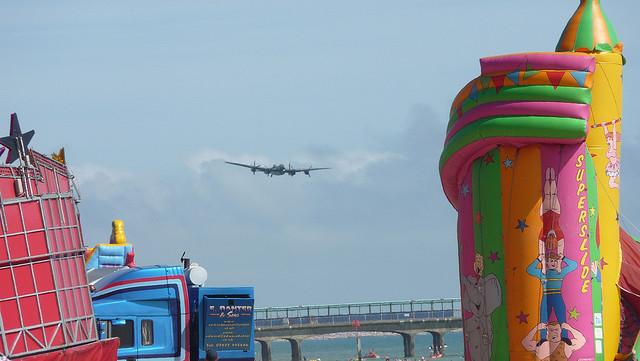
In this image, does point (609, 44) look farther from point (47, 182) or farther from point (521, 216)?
point (47, 182)

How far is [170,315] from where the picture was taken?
84.3 feet

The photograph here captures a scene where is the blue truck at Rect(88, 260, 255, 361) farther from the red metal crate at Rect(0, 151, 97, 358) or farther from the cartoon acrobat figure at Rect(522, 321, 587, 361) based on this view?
the cartoon acrobat figure at Rect(522, 321, 587, 361)

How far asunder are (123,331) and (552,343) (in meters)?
8.81

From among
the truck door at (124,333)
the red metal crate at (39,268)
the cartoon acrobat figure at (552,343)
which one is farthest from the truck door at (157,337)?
the cartoon acrobat figure at (552,343)

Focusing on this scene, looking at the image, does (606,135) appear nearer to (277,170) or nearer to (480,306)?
(480,306)

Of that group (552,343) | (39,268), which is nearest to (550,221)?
(552,343)

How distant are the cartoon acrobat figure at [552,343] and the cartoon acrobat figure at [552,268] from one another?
0.29 feet

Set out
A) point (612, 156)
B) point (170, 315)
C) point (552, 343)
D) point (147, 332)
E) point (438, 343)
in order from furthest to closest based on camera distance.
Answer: point (438, 343)
point (612, 156)
point (170, 315)
point (147, 332)
point (552, 343)

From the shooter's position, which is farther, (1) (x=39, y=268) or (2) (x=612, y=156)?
(2) (x=612, y=156)

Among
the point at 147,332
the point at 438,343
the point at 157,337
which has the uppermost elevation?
the point at 147,332

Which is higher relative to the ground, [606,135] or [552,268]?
[606,135]

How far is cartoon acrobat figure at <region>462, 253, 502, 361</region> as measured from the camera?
2614cm

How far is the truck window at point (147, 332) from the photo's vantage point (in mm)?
25531

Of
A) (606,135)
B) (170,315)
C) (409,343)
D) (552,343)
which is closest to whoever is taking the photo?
(552,343)
